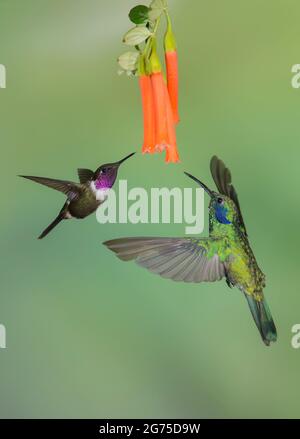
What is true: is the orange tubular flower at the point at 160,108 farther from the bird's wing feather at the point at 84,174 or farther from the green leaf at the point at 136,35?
the bird's wing feather at the point at 84,174

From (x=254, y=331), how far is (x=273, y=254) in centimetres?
27

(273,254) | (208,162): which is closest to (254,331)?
(273,254)

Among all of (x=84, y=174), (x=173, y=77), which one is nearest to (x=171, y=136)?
(x=173, y=77)

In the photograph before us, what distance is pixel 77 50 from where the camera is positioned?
1.84m

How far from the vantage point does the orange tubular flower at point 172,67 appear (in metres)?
1.71

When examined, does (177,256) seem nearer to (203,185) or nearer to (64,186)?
(203,185)

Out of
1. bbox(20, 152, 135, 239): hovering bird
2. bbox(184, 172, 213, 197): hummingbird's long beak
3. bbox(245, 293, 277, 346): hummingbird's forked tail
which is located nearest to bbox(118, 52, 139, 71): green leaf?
bbox(20, 152, 135, 239): hovering bird

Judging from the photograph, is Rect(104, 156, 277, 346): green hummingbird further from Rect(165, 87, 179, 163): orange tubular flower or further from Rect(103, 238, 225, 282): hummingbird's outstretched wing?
Rect(165, 87, 179, 163): orange tubular flower

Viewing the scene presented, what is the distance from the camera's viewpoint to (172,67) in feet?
5.73

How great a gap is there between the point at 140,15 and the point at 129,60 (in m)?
0.16

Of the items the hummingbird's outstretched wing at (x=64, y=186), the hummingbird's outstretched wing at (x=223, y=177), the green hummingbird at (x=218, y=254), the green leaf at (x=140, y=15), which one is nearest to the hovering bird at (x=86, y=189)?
the hummingbird's outstretched wing at (x=64, y=186)

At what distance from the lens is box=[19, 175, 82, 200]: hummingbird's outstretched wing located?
186 cm

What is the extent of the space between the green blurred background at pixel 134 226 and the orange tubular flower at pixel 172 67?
71mm

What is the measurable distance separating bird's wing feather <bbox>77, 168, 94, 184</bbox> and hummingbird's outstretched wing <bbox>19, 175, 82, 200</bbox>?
3cm
